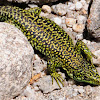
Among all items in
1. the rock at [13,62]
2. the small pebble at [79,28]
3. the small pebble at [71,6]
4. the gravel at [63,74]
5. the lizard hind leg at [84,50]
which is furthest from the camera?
the small pebble at [71,6]

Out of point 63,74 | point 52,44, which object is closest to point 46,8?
point 52,44

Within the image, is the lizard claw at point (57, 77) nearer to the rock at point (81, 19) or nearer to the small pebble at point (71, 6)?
the rock at point (81, 19)

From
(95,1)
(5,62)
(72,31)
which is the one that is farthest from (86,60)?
(5,62)

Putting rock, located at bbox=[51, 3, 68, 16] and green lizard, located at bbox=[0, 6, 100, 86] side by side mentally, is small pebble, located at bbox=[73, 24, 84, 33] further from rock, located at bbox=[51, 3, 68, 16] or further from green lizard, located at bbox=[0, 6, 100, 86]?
rock, located at bbox=[51, 3, 68, 16]

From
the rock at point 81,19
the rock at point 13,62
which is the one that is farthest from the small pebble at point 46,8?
the rock at point 13,62

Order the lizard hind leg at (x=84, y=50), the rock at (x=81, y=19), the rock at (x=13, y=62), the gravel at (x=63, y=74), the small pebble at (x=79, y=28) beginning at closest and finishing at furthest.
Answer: the rock at (x=13, y=62), the gravel at (x=63, y=74), the lizard hind leg at (x=84, y=50), the small pebble at (x=79, y=28), the rock at (x=81, y=19)

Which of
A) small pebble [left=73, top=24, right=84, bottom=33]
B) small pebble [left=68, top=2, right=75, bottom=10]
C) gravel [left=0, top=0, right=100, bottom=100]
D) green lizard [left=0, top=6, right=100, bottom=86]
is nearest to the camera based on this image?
gravel [left=0, top=0, right=100, bottom=100]

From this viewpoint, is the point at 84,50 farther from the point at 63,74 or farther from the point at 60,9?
the point at 60,9

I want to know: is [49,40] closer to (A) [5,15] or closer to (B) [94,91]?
(A) [5,15]

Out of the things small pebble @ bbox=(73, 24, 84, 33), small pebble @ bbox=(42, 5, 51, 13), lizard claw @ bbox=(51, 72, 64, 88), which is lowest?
lizard claw @ bbox=(51, 72, 64, 88)

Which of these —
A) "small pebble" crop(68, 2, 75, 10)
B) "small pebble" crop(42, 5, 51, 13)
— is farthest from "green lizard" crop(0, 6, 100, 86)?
"small pebble" crop(68, 2, 75, 10)

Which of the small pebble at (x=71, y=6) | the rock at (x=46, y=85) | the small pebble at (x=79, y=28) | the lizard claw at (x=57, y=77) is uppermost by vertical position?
the small pebble at (x=71, y=6)
